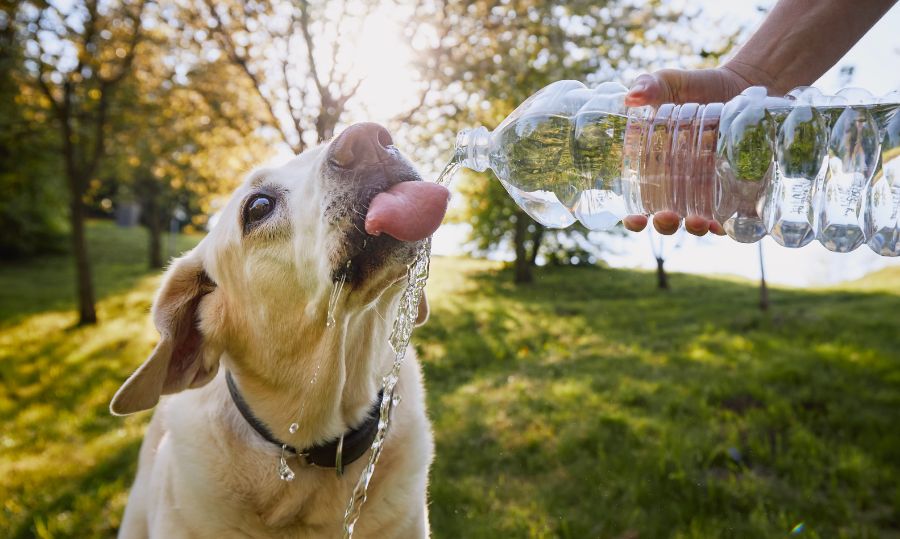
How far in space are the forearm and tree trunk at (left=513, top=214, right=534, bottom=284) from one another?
13.2 meters

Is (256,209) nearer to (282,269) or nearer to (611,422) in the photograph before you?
(282,269)

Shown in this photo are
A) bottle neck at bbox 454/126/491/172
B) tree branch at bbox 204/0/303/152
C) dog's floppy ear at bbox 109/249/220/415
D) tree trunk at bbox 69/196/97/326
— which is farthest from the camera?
tree trunk at bbox 69/196/97/326

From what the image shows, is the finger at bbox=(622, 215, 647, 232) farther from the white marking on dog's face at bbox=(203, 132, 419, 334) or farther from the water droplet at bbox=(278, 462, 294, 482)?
the water droplet at bbox=(278, 462, 294, 482)

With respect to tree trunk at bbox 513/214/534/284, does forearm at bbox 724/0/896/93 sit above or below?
above

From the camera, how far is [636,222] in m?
2.30

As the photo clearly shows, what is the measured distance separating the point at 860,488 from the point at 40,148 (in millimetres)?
14599

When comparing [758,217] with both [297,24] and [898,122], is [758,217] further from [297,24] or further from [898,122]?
[297,24]

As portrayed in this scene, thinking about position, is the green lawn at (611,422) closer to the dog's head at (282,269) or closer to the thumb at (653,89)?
the dog's head at (282,269)

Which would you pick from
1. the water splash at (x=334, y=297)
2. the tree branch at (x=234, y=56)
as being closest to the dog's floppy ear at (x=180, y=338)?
the water splash at (x=334, y=297)

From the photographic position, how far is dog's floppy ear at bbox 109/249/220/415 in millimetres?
2361

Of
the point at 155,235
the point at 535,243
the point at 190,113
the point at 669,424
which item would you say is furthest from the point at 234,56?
the point at 155,235

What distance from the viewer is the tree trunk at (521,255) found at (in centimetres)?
1564

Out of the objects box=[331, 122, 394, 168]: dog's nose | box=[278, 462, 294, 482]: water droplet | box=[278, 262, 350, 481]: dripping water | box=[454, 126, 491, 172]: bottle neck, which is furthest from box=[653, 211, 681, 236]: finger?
box=[278, 462, 294, 482]: water droplet

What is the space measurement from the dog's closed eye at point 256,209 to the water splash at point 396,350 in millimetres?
638
